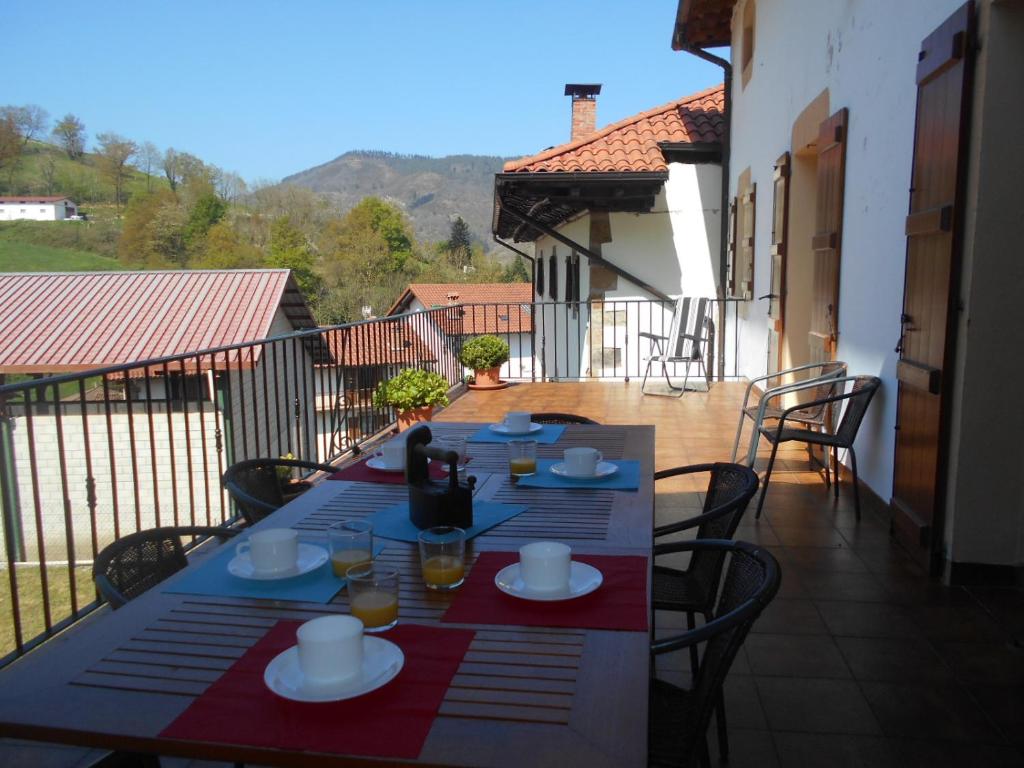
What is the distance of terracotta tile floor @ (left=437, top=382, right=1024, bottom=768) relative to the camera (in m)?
1.84

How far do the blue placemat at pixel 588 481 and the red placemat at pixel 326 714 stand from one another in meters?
0.94

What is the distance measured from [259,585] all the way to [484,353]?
610 centimetres

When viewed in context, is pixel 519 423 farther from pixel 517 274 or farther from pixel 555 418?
pixel 517 274

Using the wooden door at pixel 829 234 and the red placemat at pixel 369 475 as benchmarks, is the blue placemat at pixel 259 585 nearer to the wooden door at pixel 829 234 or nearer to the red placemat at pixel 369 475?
the red placemat at pixel 369 475

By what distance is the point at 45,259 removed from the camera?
37812 millimetres

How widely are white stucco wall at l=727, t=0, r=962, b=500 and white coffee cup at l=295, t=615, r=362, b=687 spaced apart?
9.68ft

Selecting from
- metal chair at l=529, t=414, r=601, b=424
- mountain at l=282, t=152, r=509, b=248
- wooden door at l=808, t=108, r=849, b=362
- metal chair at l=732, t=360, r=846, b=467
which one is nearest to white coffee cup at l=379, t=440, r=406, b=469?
metal chair at l=529, t=414, r=601, b=424

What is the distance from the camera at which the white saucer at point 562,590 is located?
1.30 m

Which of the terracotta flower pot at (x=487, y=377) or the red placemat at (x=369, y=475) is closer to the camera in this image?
the red placemat at (x=369, y=475)

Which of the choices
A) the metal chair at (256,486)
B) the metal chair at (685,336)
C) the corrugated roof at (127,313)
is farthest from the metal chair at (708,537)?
the corrugated roof at (127,313)

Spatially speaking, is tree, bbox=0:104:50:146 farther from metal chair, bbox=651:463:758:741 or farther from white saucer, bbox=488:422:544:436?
metal chair, bbox=651:463:758:741

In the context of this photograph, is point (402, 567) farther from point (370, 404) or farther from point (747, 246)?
point (747, 246)

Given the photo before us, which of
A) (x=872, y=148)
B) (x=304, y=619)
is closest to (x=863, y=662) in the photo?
(x=304, y=619)

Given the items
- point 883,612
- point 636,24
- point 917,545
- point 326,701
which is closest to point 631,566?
point 326,701
